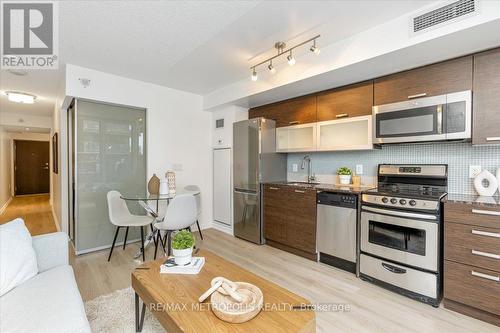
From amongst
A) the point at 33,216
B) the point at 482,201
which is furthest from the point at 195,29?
the point at 33,216

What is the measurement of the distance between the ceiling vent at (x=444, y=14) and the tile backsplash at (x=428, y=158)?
1243 mm

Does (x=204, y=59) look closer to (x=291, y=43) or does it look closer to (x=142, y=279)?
(x=291, y=43)

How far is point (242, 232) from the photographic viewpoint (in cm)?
386

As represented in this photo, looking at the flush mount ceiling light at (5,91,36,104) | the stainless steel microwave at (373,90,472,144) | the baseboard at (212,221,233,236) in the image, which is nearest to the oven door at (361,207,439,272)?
the stainless steel microwave at (373,90,472,144)

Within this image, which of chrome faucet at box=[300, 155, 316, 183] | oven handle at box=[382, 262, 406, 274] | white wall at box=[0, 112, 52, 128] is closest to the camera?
oven handle at box=[382, 262, 406, 274]

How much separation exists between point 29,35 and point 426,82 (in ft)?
13.0

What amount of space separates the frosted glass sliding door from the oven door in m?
3.26

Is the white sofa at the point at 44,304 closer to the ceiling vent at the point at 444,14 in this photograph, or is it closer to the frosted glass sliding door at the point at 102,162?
the frosted glass sliding door at the point at 102,162

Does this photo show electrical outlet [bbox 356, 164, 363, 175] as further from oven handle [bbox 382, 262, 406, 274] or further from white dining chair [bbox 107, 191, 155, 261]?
white dining chair [bbox 107, 191, 155, 261]

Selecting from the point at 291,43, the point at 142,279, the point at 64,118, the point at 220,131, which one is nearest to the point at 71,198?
the point at 64,118

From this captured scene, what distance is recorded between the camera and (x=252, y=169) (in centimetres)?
368

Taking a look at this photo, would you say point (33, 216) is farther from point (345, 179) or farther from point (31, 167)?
point (345, 179)

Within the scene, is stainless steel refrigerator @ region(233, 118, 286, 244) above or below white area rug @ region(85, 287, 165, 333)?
above

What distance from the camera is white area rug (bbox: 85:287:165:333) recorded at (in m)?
1.72
